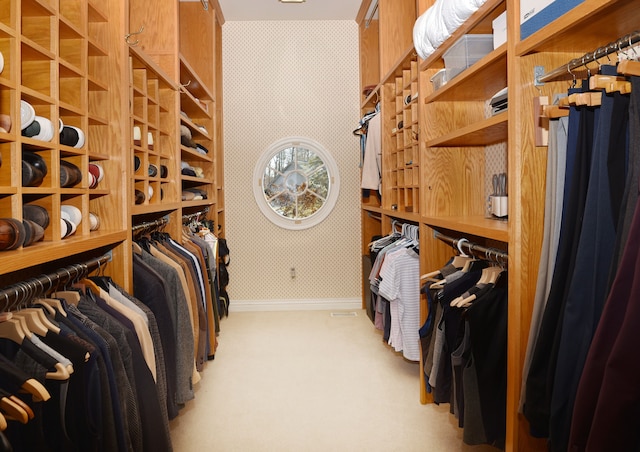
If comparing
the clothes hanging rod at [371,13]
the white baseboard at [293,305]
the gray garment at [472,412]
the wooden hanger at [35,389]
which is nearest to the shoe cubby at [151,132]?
the wooden hanger at [35,389]

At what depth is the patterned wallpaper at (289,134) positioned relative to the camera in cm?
498

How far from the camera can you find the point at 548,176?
1.48 metres

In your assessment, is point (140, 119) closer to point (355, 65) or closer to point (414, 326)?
point (414, 326)

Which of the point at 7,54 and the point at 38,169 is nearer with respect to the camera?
the point at 7,54

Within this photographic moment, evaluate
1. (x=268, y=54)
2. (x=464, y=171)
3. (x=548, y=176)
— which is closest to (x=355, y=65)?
(x=268, y=54)

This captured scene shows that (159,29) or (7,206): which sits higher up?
(159,29)

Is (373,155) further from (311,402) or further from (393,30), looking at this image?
(311,402)

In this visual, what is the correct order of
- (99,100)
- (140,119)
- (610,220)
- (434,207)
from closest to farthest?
(610,220) → (99,100) → (140,119) → (434,207)

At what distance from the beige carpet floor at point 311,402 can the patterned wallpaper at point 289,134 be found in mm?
1048

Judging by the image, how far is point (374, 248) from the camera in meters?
3.64

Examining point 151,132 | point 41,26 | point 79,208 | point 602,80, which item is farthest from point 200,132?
point 602,80

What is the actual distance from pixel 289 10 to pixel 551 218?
397 cm

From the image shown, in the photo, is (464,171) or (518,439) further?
(464,171)

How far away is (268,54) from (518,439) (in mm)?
4324
